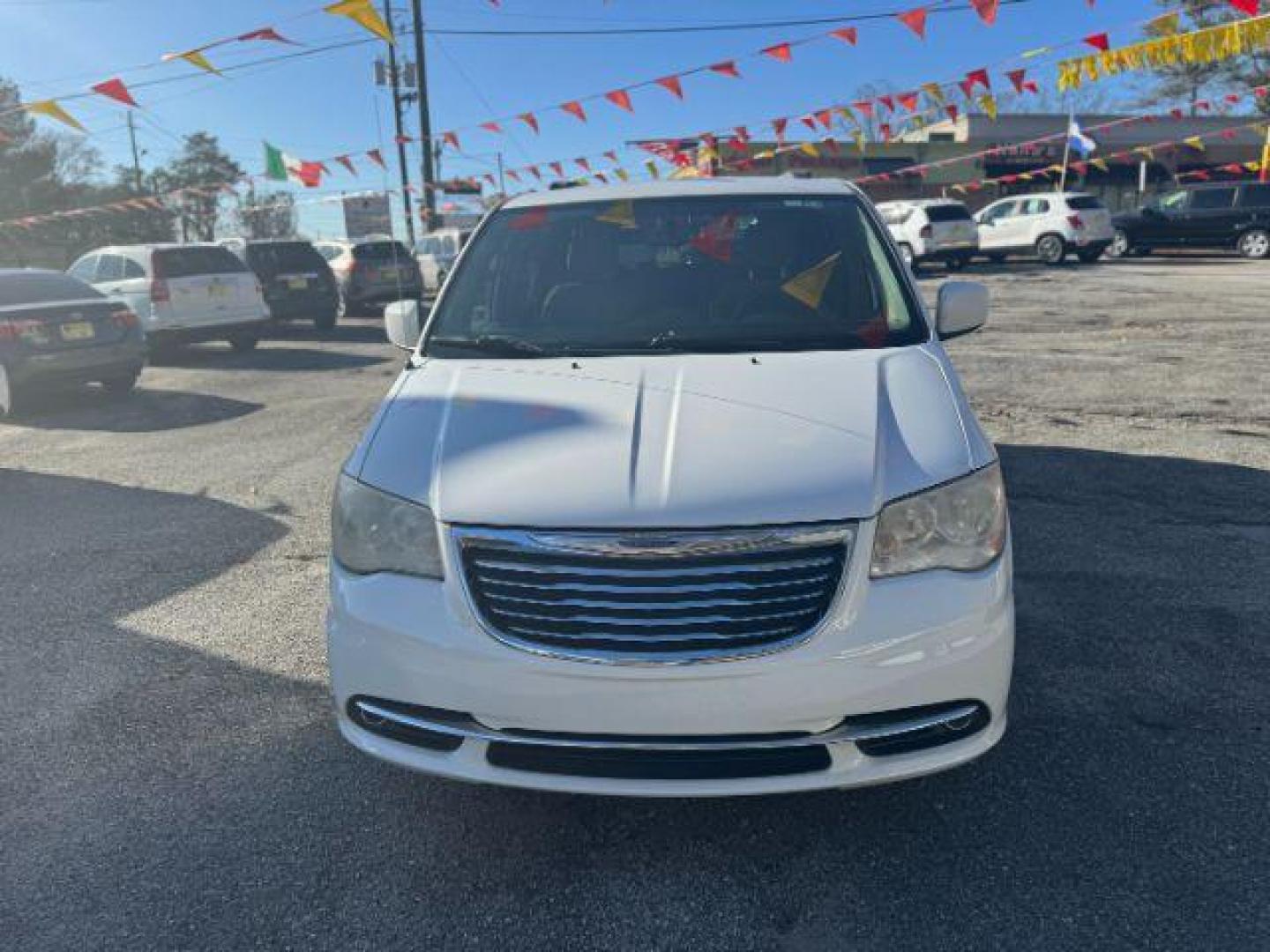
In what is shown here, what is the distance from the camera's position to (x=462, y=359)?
3.36 metres

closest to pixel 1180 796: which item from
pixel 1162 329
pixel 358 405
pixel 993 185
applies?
pixel 358 405

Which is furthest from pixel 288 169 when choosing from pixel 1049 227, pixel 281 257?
pixel 1049 227

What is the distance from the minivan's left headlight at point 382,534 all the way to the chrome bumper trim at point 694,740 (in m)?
0.38

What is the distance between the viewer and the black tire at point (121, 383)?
32.3ft

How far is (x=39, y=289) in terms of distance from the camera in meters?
9.62

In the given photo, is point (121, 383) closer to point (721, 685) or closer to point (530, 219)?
point (530, 219)

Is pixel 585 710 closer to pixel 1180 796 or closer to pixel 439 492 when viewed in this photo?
pixel 439 492

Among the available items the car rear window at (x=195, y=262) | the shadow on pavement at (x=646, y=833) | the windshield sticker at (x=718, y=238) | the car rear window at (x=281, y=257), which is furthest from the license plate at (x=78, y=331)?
the windshield sticker at (x=718, y=238)

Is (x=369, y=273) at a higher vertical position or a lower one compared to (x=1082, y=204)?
lower

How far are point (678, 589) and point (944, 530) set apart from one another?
713mm

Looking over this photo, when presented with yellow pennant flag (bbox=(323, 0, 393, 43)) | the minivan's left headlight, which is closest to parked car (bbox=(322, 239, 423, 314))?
yellow pennant flag (bbox=(323, 0, 393, 43))

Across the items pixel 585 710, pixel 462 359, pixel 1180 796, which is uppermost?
pixel 462 359

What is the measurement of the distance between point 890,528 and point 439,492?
115 cm

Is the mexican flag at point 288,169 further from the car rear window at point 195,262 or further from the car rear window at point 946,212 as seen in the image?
the car rear window at point 946,212
